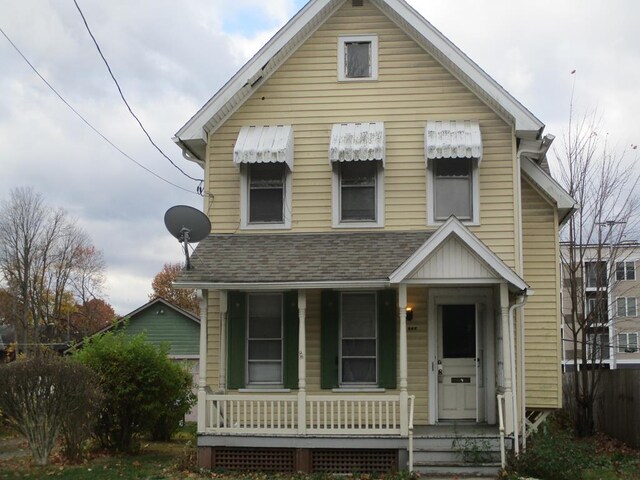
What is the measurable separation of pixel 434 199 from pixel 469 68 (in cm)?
242

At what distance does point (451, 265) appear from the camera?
12.9 meters

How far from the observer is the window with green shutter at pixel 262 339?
14305 millimetres

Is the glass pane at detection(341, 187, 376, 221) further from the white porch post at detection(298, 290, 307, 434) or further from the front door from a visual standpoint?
the front door

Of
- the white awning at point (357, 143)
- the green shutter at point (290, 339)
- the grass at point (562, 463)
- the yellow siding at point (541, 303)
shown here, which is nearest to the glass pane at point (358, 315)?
the green shutter at point (290, 339)

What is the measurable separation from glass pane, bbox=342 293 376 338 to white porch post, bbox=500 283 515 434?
2.40 metres

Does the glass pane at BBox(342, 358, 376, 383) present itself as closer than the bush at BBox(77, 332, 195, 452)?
Yes

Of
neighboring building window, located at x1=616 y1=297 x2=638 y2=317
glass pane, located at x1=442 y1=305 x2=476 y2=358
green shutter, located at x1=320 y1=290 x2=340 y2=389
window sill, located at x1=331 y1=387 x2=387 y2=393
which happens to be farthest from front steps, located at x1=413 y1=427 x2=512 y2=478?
neighboring building window, located at x1=616 y1=297 x2=638 y2=317

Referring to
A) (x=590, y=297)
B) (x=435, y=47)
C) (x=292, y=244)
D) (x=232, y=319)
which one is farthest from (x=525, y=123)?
(x=590, y=297)

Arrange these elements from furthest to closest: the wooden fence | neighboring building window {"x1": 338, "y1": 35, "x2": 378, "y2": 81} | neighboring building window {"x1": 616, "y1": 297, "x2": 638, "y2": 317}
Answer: neighboring building window {"x1": 616, "y1": 297, "x2": 638, "y2": 317} → the wooden fence → neighboring building window {"x1": 338, "y1": 35, "x2": 378, "y2": 81}

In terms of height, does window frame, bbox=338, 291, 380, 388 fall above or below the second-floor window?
below

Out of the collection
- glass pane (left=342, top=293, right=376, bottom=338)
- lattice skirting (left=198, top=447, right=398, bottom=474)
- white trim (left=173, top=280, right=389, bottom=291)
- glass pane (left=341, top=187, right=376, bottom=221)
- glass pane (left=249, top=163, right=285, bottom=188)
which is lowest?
lattice skirting (left=198, top=447, right=398, bottom=474)

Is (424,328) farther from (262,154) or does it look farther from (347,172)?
(262,154)

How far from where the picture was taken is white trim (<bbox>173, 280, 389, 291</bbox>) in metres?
13.0

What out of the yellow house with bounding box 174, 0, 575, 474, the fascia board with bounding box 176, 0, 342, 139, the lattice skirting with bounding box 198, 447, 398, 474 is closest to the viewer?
the lattice skirting with bounding box 198, 447, 398, 474
